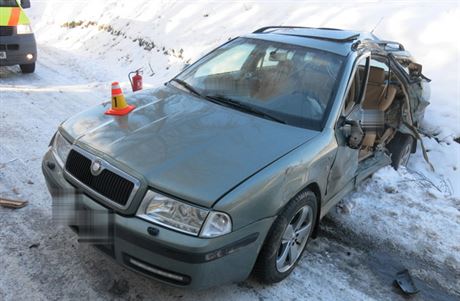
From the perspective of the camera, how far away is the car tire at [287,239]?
2.71m

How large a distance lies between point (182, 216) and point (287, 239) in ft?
3.01

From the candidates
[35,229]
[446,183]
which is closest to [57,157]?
[35,229]

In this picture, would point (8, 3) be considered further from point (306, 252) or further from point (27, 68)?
point (306, 252)

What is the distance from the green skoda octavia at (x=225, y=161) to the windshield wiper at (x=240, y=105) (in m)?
0.01

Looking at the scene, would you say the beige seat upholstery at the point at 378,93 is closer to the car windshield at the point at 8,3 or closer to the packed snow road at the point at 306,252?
the packed snow road at the point at 306,252

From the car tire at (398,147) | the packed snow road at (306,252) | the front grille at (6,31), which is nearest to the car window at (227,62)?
the packed snow road at (306,252)

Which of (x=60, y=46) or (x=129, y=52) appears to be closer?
(x=129, y=52)

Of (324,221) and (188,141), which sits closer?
(188,141)

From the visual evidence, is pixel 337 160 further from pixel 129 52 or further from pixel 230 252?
pixel 129 52

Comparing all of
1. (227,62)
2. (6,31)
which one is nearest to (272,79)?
(227,62)

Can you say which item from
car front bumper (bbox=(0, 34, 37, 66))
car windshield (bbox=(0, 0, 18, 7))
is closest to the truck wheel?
car front bumper (bbox=(0, 34, 37, 66))

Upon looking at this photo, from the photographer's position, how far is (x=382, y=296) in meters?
3.09

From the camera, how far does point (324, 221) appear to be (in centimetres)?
394

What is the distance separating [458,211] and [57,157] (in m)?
3.80
